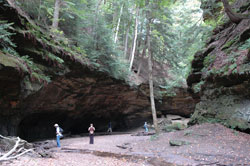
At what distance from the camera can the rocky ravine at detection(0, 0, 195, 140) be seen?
394 inches

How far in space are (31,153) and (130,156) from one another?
389cm

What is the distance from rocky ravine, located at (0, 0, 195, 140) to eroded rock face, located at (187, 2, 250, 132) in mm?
9025

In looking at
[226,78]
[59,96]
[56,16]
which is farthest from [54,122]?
[226,78]

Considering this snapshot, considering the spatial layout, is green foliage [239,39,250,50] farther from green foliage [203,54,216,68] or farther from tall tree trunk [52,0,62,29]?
tall tree trunk [52,0,62,29]

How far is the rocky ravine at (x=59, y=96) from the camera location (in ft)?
32.8

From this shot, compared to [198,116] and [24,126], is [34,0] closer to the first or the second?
[24,126]

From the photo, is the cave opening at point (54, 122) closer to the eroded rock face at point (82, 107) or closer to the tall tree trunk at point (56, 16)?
the eroded rock face at point (82, 107)

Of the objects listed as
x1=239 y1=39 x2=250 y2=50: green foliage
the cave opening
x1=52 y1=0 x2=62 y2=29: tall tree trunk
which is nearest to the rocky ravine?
the cave opening

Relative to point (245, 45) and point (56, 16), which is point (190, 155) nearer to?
point (245, 45)

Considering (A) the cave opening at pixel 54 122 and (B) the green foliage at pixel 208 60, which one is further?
(A) the cave opening at pixel 54 122

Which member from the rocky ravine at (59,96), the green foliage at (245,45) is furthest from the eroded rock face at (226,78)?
the rocky ravine at (59,96)

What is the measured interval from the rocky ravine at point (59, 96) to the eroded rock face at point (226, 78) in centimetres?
903

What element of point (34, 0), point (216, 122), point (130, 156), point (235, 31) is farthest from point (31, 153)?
point (235, 31)

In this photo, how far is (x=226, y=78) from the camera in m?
9.80
